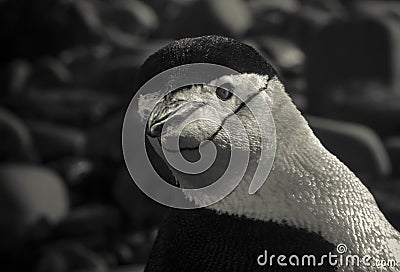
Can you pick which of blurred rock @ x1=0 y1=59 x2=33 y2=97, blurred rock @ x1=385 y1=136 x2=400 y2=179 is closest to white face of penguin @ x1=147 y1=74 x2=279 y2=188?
blurred rock @ x1=385 y1=136 x2=400 y2=179

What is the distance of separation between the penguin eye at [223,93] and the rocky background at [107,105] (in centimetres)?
96

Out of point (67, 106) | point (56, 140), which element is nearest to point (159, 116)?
point (56, 140)

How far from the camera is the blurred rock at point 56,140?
8.87ft

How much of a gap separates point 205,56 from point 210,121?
0.13 ft

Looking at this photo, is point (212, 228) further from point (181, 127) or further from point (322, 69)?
point (322, 69)

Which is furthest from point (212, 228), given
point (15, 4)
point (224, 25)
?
point (15, 4)

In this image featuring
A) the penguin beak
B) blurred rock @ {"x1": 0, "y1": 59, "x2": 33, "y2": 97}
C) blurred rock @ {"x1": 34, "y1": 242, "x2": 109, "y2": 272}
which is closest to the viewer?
the penguin beak

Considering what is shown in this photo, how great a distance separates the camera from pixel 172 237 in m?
0.58

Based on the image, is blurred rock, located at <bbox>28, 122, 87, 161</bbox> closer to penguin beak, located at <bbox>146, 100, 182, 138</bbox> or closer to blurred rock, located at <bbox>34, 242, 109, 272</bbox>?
A: blurred rock, located at <bbox>34, 242, 109, 272</bbox>

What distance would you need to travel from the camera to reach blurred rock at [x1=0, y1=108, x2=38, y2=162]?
99.3 inches

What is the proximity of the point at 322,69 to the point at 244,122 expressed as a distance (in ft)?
7.00

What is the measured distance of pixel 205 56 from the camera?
20.1 inches

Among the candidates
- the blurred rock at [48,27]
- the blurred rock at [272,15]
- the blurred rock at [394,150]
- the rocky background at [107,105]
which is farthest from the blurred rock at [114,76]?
the blurred rock at [394,150]

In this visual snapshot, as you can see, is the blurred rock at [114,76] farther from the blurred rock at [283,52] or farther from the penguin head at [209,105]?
the penguin head at [209,105]
